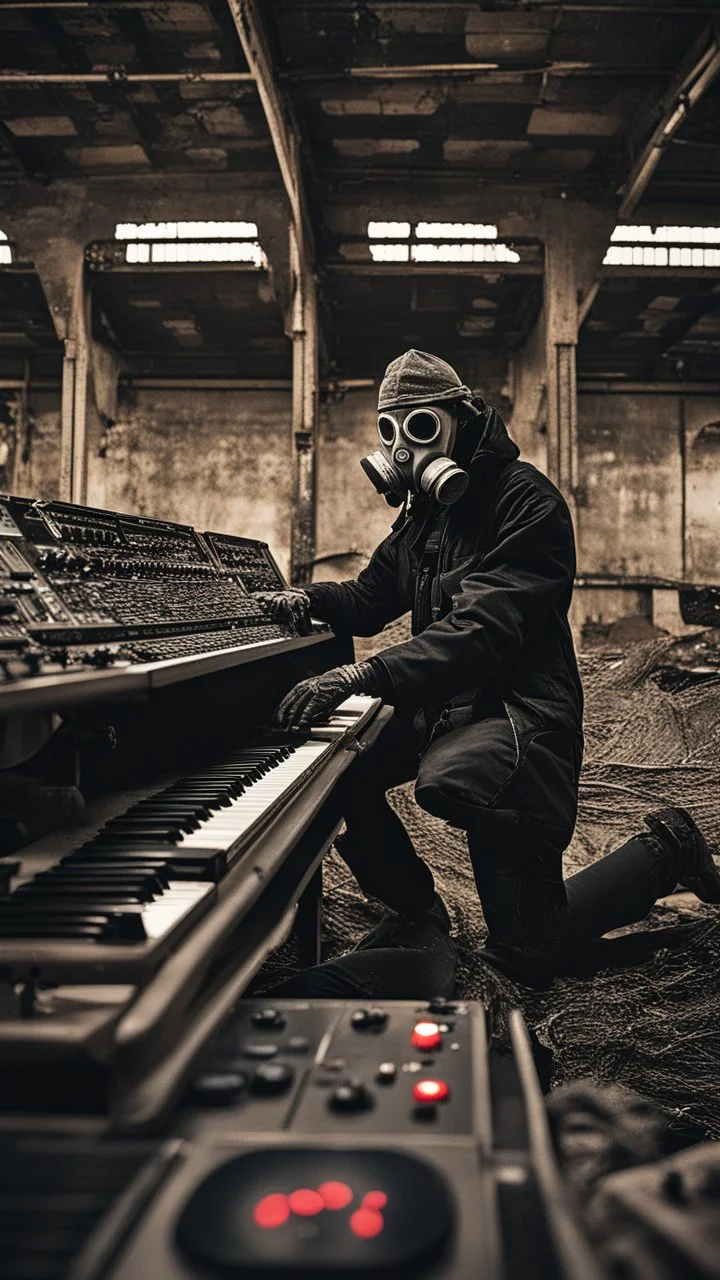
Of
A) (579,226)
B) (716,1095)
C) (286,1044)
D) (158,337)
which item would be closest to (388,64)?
(579,226)

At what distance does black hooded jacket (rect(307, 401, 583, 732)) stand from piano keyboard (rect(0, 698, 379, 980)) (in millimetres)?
522

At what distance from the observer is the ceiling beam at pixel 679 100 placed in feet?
21.8

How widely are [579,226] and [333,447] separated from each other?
152 inches

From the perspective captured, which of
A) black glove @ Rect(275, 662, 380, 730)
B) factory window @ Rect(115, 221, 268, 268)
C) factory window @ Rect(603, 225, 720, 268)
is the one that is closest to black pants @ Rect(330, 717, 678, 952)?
black glove @ Rect(275, 662, 380, 730)

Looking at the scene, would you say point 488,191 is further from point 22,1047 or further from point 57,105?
point 22,1047

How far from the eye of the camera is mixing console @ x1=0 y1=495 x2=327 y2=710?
4.38 ft

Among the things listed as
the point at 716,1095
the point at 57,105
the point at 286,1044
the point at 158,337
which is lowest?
the point at 716,1095

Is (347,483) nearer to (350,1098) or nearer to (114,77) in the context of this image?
(114,77)

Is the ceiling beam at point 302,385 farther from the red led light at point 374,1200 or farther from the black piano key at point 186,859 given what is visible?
the red led light at point 374,1200

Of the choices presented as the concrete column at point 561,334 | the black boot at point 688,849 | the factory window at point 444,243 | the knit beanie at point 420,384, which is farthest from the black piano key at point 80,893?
the factory window at point 444,243

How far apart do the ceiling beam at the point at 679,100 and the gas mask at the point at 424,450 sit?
5.58m

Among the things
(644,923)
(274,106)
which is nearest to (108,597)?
(644,923)

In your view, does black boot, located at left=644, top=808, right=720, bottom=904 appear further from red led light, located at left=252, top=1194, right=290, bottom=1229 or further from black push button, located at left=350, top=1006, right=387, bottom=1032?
red led light, located at left=252, top=1194, right=290, bottom=1229

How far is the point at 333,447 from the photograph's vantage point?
11602mm
